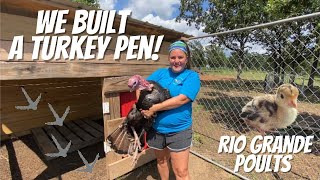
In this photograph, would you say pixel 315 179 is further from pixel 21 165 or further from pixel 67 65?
pixel 21 165

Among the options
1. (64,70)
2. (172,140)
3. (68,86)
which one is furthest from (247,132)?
(64,70)

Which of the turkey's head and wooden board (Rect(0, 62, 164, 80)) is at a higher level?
wooden board (Rect(0, 62, 164, 80))

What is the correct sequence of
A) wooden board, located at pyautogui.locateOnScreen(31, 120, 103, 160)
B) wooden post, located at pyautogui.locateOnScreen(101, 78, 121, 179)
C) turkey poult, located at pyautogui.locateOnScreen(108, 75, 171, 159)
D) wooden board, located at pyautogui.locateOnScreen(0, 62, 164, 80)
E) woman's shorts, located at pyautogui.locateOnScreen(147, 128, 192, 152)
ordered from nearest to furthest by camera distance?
wooden board, located at pyautogui.locateOnScreen(0, 62, 164, 80), turkey poult, located at pyautogui.locateOnScreen(108, 75, 171, 159), woman's shorts, located at pyautogui.locateOnScreen(147, 128, 192, 152), wooden post, located at pyautogui.locateOnScreen(101, 78, 121, 179), wooden board, located at pyautogui.locateOnScreen(31, 120, 103, 160)

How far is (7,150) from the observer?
500 cm

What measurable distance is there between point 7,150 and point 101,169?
87.7 inches

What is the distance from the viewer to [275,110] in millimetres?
3111

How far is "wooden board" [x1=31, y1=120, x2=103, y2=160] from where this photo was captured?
15.6ft

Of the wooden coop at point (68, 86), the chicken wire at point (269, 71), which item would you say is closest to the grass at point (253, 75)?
the chicken wire at point (269, 71)

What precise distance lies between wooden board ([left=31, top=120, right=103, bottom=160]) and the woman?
255cm

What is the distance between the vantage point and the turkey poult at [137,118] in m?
2.46

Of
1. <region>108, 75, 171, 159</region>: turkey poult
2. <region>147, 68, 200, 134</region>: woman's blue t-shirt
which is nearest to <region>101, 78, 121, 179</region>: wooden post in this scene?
<region>108, 75, 171, 159</region>: turkey poult

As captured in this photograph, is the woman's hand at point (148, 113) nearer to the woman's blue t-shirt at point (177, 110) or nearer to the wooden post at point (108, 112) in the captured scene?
the woman's blue t-shirt at point (177, 110)

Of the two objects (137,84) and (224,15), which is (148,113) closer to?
(137,84)

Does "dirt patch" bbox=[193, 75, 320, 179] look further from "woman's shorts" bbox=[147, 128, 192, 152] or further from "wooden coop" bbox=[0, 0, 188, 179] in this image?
"woman's shorts" bbox=[147, 128, 192, 152]
